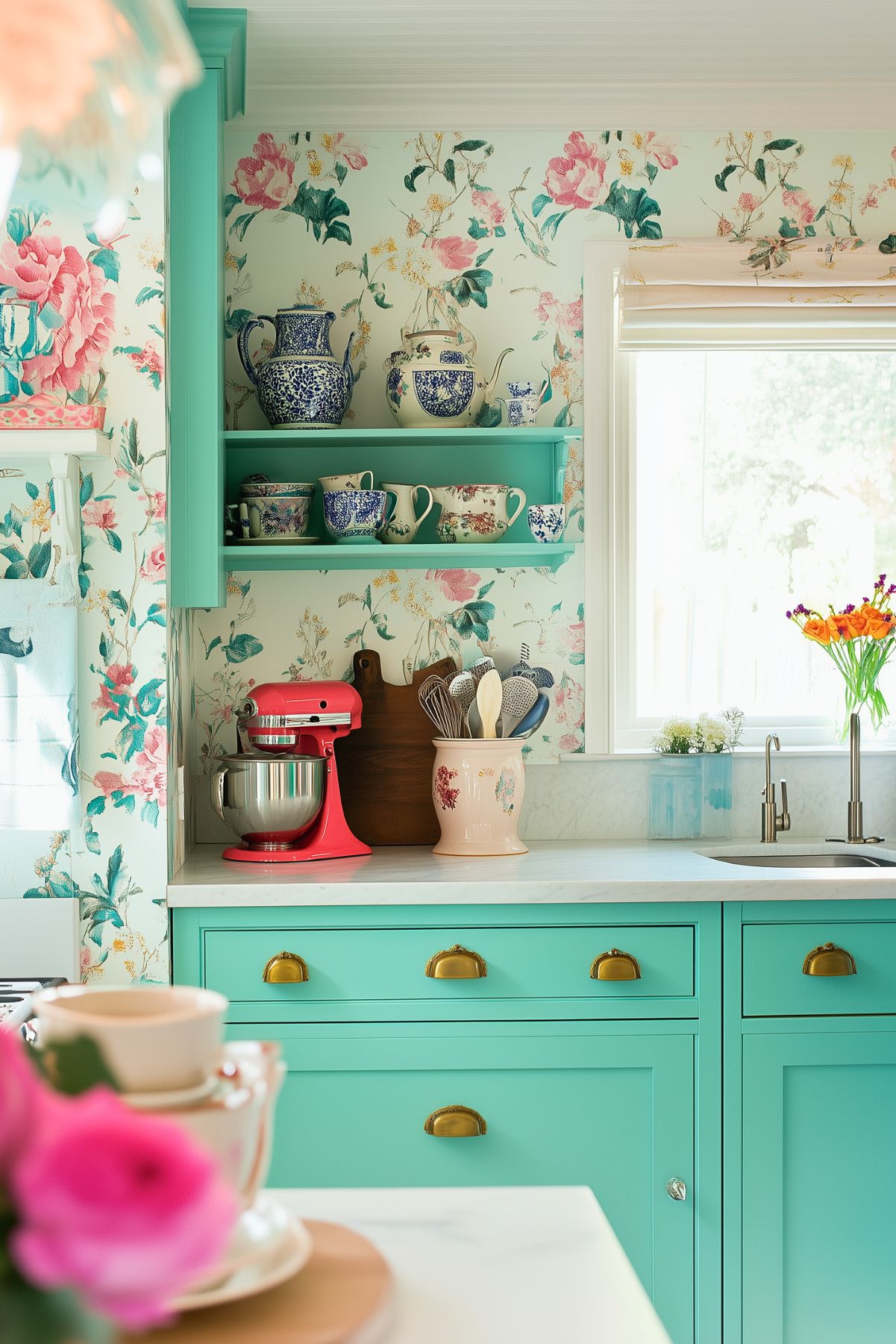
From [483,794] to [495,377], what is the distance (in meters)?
0.92

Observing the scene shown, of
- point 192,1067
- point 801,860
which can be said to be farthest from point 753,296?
point 192,1067

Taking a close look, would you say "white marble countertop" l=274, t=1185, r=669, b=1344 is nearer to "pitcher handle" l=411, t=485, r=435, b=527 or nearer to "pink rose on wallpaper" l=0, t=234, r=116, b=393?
"pink rose on wallpaper" l=0, t=234, r=116, b=393

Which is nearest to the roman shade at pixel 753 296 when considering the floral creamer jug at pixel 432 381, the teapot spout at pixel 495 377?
the teapot spout at pixel 495 377

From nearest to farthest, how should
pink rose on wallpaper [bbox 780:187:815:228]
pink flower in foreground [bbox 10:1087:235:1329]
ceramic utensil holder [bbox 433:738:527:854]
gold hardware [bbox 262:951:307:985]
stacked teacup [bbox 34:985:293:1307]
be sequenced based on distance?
pink flower in foreground [bbox 10:1087:235:1329], stacked teacup [bbox 34:985:293:1307], gold hardware [bbox 262:951:307:985], ceramic utensil holder [bbox 433:738:527:854], pink rose on wallpaper [bbox 780:187:815:228]

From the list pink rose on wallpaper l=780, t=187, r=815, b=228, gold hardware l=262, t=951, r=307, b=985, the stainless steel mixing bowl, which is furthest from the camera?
pink rose on wallpaper l=780, t=187, r=815, b=228

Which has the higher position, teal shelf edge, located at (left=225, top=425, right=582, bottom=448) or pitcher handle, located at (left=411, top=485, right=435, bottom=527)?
teal shelf edge, located at (left=225, top=425, right=582, bottom=448)

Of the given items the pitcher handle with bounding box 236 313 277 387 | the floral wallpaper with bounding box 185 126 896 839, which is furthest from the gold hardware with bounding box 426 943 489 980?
the pitcher handle with bounding box 236 313 277 387

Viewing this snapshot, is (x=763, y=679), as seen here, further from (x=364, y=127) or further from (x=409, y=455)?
(x=364, y=127)

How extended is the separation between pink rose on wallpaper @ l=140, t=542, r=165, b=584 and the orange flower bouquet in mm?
1373

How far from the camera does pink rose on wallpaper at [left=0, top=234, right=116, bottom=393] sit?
2111 millimetres

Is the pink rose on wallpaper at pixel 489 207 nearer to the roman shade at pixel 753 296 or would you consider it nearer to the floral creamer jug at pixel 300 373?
the roman shade at pixel 753 296

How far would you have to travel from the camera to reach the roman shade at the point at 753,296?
2.70 meters

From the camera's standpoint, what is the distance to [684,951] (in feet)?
7.13

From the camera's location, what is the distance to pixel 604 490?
2.75 m
